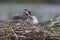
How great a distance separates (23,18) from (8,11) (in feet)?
6.13

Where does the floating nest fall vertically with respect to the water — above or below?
below

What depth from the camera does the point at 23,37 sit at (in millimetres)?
2775

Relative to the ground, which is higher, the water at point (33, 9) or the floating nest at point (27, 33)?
the water at point (33, 9)

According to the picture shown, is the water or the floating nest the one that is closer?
the floating nest

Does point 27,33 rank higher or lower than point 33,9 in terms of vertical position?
lower

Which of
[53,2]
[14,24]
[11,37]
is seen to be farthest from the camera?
[53,2]

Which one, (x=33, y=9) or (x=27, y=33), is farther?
(x=33, y=9)

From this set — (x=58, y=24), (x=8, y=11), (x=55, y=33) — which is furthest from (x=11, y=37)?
(x=8, y=11)

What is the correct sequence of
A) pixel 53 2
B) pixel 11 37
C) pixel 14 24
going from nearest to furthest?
pixel 11 37 → pixel 14 24 → pixel 53 2

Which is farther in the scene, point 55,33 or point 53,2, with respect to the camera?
point 53,2

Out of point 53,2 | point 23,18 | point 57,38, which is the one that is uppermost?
point 53,2

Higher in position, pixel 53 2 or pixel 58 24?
pixel 53 2

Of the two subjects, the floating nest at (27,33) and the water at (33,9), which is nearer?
the floating nest at (27,33)

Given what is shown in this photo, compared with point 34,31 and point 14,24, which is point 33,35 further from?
point 14,24
